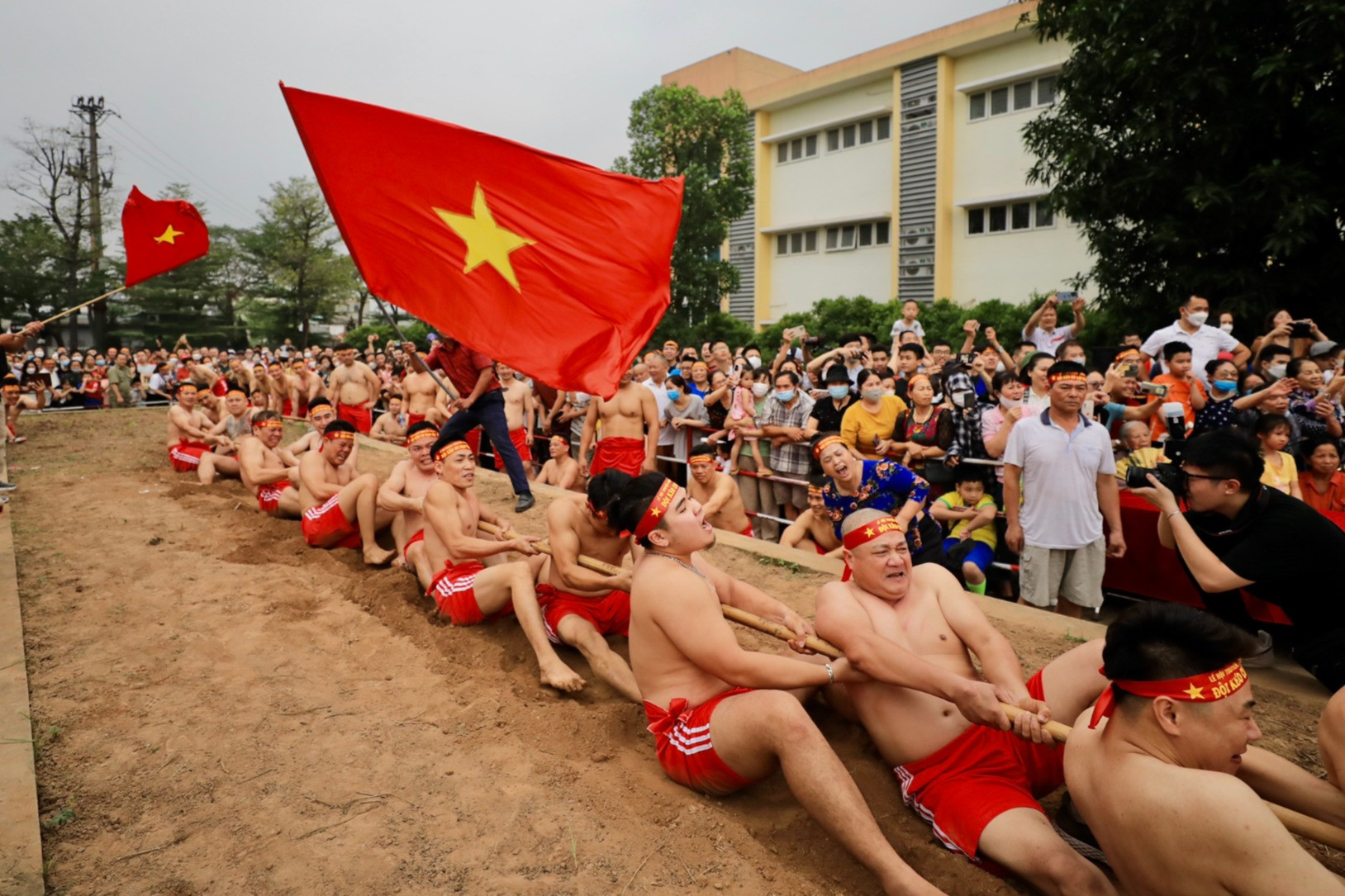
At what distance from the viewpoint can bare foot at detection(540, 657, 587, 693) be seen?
161 inches

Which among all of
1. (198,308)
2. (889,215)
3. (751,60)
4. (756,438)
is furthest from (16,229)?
(756,438)

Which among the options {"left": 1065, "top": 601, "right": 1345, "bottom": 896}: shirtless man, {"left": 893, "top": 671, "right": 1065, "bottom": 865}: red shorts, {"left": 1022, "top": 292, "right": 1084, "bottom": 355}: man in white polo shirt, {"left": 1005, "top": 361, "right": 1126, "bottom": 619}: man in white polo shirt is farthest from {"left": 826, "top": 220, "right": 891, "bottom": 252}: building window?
{"left": 1065, "top": 601, "right": 1345, "bottom": 896}: shirtless man

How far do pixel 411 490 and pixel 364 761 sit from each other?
9.81 ft

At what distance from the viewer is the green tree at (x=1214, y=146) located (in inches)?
372

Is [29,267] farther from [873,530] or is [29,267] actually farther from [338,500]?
[873,530]

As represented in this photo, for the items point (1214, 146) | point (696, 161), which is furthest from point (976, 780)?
point (696, 161)

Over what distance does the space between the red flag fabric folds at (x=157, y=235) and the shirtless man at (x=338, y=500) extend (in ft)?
6.14

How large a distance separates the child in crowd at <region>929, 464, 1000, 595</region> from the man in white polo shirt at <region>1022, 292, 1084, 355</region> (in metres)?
2.45

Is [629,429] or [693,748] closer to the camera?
[693,748]

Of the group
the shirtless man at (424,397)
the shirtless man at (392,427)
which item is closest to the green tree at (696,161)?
the shirtless man at (392,427)

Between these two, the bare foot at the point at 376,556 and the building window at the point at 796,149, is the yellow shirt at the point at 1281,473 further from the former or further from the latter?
the building window at the point at 796,149

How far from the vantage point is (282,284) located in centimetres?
3934

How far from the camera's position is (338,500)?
21.5 ft

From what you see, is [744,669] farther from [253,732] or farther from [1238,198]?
[1238,198]
